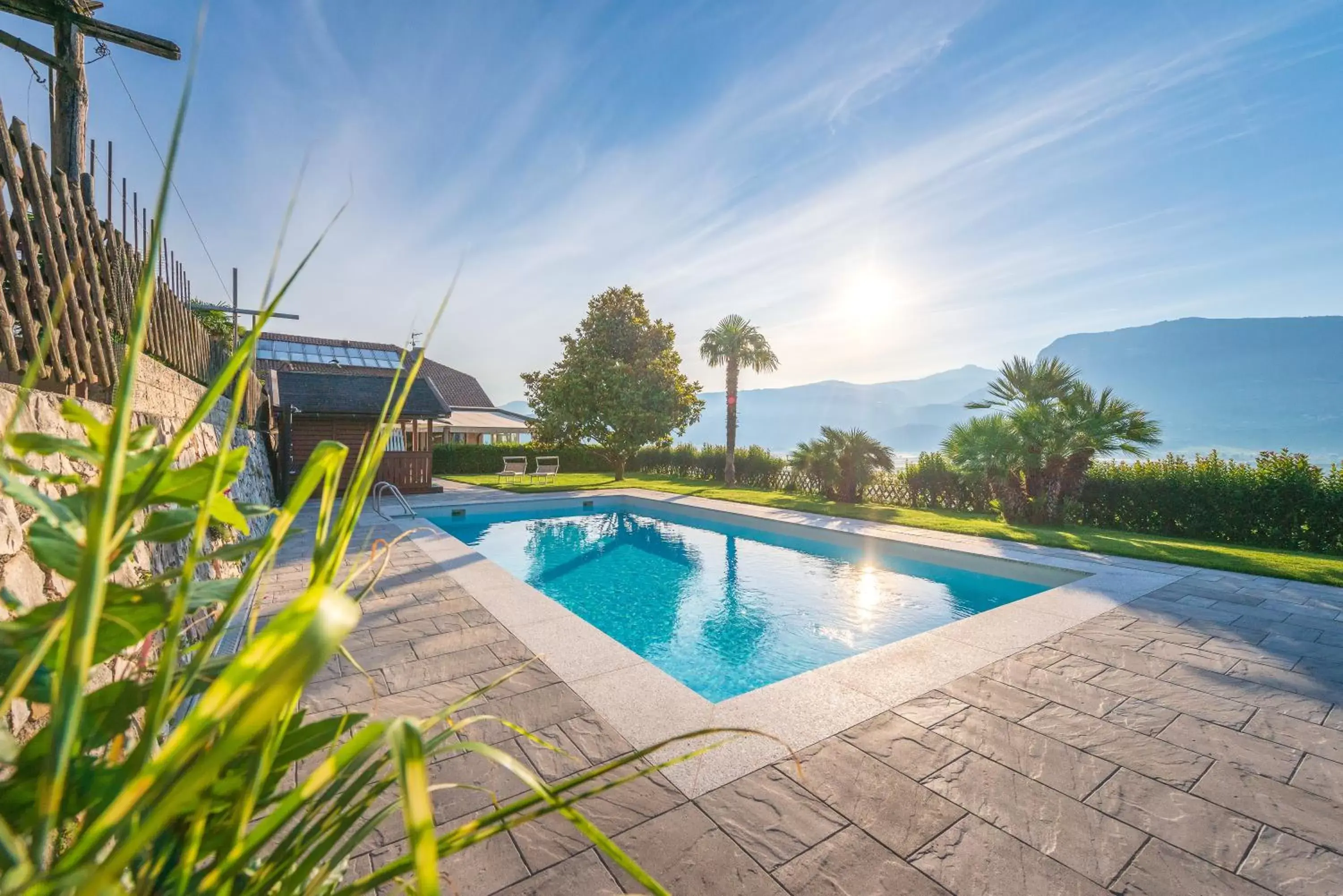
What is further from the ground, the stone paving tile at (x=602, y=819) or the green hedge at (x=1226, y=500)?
the green hedge at (x=1226, y=500)

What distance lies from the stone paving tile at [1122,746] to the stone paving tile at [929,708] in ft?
1.26

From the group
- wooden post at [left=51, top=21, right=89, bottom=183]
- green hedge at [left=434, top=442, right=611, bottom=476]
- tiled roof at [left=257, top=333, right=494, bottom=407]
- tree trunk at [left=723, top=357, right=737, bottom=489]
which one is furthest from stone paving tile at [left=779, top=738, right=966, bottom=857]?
tiled roof at [left=257, top=333, right=494, bottom=407]

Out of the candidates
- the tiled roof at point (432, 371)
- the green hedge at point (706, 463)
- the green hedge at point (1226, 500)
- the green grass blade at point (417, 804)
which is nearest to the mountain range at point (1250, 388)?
the tiled roof at point (432, 371)

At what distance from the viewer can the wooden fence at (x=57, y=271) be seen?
2.68 m

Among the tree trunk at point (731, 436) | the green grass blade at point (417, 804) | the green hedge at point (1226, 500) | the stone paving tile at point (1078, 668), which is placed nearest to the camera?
the green grass blade at point (417, 804)

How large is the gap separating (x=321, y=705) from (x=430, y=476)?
45.0 feet

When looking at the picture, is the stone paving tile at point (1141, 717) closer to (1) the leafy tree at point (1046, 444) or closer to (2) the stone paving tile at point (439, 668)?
(2) the stone paving tile at point (439, 668)

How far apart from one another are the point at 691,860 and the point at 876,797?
977 mm

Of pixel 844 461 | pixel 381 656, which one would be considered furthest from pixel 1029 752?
pixel 844 461

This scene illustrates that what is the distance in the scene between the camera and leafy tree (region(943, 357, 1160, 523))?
1055 cm

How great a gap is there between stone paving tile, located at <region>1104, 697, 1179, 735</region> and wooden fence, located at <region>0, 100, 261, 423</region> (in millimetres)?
5425

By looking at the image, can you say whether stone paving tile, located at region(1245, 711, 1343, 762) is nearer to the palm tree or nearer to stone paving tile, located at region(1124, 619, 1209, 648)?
stone paving tile, located at region(1124, 619, 1209, 648)

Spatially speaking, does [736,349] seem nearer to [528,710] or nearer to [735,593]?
[735,593]

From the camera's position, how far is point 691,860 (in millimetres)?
2195
